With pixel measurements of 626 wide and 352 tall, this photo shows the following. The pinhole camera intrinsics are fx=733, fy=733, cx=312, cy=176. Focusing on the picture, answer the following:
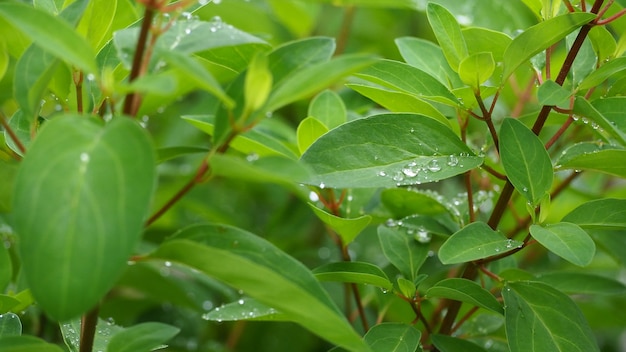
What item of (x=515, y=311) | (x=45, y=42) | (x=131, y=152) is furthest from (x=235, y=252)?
(x=515, y=311)

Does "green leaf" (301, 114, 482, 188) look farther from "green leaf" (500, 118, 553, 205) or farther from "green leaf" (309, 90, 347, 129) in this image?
"green leaf" (309, 90, 347, 129)

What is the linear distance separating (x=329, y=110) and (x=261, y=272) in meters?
0.50

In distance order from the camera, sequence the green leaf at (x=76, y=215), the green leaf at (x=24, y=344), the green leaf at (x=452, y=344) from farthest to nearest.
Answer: the green leaf at (x=452, y=344) < the green leaf at (x=24, y=344) < the green leaf at (x=76, y=215)

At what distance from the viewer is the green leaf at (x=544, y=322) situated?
34.7 inches

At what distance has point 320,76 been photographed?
2.13 feet

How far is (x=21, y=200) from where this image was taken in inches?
23.5

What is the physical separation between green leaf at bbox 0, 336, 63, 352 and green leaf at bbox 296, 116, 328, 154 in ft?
1.45

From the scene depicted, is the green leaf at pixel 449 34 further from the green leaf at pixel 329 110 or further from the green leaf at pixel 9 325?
the green leaf at pixel 9 325

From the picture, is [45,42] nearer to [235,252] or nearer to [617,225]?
[235,252]

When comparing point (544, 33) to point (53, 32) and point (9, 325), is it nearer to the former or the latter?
point (53, 32)

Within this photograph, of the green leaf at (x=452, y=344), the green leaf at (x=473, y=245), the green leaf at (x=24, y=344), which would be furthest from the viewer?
the green leaf at (x=452, y=344)

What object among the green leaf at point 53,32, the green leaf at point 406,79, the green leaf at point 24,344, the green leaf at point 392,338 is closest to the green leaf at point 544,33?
the green leaf at point 406,79

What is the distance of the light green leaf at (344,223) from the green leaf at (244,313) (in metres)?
0.14

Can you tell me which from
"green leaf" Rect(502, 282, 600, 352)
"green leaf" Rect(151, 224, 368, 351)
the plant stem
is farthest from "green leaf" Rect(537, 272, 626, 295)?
the plant stem
